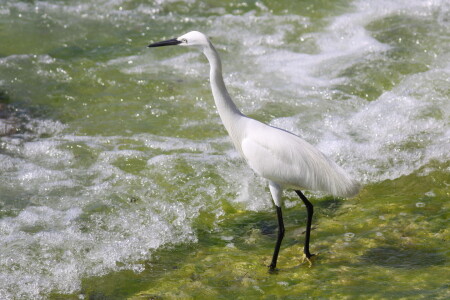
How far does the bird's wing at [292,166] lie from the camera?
3957mm

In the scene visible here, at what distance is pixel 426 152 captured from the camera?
215 inches

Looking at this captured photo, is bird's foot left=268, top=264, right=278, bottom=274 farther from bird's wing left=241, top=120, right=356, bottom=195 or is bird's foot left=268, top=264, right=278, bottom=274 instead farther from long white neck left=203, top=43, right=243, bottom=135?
long white neck left=203, top=43, right=243, bottom=135

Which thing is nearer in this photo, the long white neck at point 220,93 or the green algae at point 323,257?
the green algae at point 323,257

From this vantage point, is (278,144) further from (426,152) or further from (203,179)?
(426,152)

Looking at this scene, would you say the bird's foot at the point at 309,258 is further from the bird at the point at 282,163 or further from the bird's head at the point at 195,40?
the bird's head at the point at 195,40

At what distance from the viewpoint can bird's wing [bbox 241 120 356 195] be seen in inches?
156

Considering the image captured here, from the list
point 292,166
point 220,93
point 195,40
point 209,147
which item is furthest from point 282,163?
point 209,147

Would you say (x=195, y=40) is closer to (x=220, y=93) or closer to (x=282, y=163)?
(x=220, y=93)

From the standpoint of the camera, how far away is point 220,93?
4109 mm

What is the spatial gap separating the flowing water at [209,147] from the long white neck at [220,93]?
0.91m

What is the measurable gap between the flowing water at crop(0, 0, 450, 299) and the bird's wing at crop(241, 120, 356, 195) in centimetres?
48

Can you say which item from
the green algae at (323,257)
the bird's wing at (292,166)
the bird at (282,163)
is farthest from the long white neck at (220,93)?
the green algae at (323,257)

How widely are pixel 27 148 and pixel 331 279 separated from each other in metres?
3.40

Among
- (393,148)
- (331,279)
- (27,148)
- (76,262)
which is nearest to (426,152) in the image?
(393,148)
